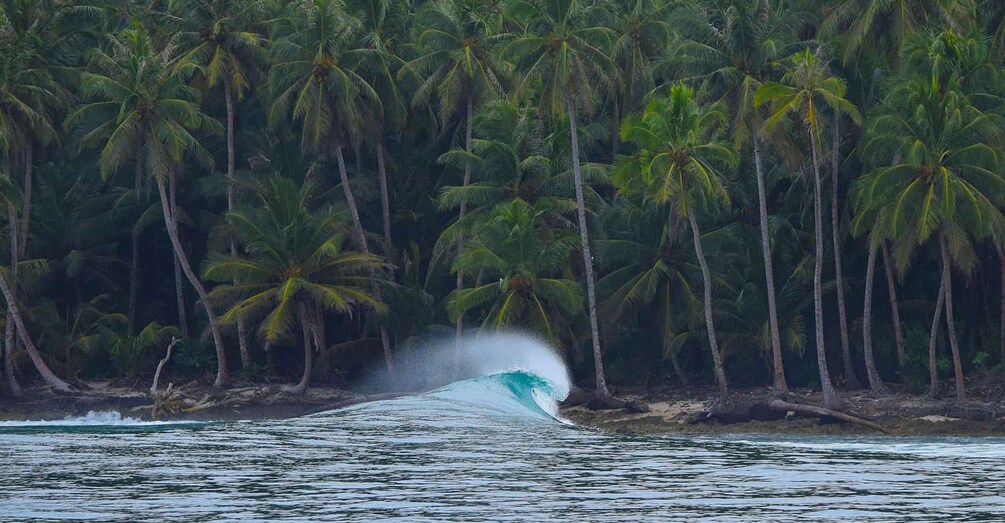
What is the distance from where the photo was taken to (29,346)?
46969 millimetres

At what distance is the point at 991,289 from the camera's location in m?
44.6

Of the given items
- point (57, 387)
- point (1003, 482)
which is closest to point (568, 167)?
point (57, 387)

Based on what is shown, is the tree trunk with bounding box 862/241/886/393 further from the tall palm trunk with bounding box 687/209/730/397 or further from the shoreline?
the tall palm trunk with bounding box 687/209/730/397

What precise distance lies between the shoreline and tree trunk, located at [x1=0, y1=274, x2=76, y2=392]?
0.40 meters

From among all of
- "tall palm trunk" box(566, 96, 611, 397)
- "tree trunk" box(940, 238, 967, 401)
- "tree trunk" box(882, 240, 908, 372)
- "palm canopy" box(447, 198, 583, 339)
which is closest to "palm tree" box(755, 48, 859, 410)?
"tree trunk" box(940, 238, 967, 401)

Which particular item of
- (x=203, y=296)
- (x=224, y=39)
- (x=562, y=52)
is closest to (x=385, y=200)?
(x=203, y=296)

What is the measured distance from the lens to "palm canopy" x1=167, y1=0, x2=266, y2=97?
48500mm

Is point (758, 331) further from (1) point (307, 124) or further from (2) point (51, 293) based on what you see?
(2) point (51, 293)

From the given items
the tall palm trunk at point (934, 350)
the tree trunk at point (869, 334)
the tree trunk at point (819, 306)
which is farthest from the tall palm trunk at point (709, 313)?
the tall palm trunk at point (934, 350)

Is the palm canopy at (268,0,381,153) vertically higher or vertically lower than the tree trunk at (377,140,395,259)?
higher

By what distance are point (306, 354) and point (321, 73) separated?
9.34 m

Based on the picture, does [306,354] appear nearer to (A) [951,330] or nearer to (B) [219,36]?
(B) [219,36]

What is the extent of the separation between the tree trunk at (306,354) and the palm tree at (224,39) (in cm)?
235

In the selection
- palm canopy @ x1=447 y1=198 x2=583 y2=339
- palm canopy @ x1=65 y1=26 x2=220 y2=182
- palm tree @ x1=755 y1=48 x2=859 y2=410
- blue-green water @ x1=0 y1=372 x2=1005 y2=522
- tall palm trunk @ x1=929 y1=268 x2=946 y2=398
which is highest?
palm canopy @ x1=65 y1=26 x2=220 y2=182
